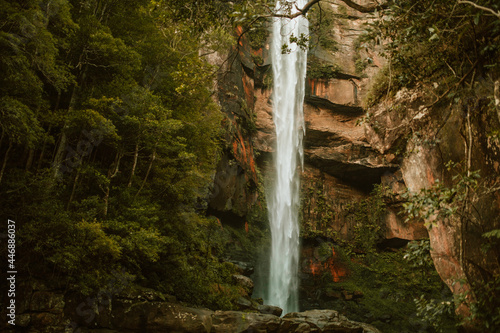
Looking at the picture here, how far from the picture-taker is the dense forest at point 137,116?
14.5 ft

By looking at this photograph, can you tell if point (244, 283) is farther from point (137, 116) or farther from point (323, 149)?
point (323, 149)

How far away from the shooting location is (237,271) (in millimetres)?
13297

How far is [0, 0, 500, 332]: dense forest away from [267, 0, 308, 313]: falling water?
6.67m

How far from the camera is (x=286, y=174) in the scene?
2147 cm

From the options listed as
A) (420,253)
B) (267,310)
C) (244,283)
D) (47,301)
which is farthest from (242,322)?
(420,253)

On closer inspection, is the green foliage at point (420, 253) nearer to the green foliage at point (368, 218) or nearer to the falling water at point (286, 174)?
the falling water at point (286, 174)

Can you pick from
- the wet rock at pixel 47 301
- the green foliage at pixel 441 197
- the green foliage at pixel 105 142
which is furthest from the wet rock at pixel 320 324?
the green foliage at pixel 441 197

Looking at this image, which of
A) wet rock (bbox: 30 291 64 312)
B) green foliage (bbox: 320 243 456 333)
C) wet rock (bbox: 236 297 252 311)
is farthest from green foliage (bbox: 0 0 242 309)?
green foliage (bbox: 320 243 456 333)

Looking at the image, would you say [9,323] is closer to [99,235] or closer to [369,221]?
[99,235]

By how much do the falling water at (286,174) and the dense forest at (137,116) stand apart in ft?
21.9

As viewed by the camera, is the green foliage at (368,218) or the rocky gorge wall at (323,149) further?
the green foliage at (368,218)

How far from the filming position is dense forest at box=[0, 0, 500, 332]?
4418mm

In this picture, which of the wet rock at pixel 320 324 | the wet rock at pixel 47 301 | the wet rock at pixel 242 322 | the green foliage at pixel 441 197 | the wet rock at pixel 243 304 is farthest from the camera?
the wet rock at pixel 243 304

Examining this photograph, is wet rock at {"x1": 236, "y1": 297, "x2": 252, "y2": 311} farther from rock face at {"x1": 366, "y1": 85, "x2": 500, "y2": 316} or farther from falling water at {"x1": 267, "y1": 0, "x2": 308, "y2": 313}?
falling water at {"x1": 267, "y1": 0, "x2": 308, "y2": 313}
